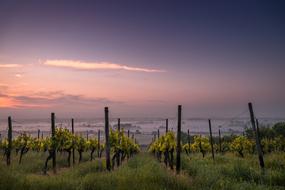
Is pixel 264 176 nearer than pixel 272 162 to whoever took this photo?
Yes

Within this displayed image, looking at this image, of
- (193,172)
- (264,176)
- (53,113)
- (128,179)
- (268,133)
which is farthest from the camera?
(268,133)

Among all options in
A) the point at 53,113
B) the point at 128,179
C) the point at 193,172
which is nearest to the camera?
the point at 128,179

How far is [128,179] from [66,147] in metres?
12.5

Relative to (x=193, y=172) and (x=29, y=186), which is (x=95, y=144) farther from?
(x=29, y=186)

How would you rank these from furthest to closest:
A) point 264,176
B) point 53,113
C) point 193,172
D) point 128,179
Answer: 1. point 53,113
2. point 193,172
3. point 264,176
4. point 128,179

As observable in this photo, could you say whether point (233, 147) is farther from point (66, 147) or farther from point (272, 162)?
point (66, 147)

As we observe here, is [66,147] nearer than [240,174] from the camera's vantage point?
No

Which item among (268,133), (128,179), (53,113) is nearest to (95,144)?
(53,113)

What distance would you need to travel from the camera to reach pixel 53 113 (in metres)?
19.9

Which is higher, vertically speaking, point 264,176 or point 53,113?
point 53,113

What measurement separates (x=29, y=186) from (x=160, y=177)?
5.17 m

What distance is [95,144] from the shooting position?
3300 cm

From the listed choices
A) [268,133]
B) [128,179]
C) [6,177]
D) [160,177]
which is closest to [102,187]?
[128,179]

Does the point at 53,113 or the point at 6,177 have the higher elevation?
the point at 53,113
